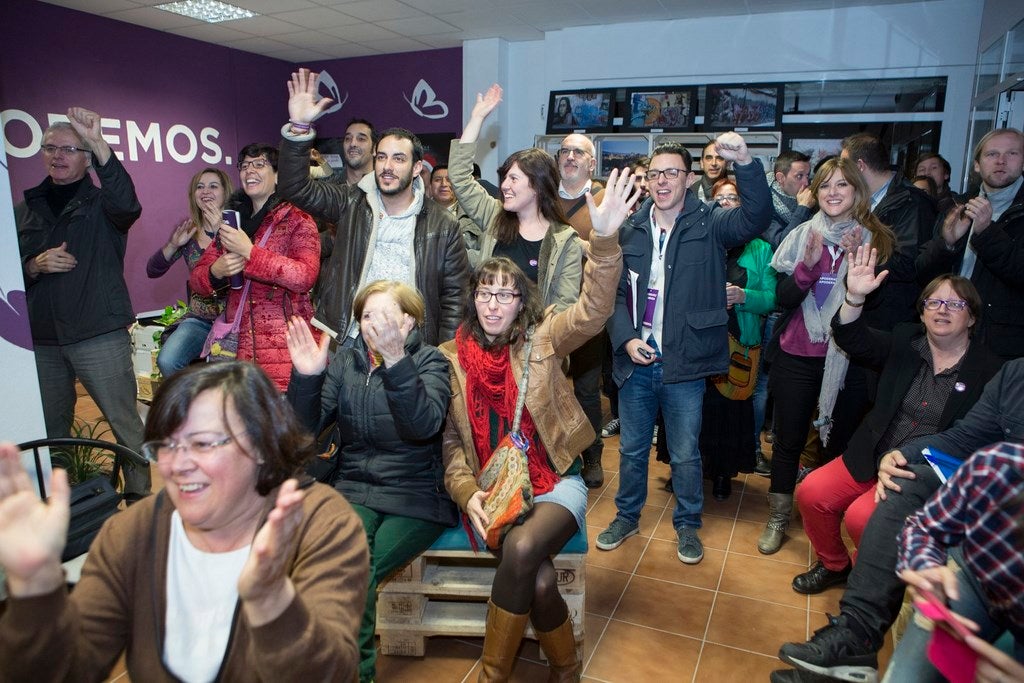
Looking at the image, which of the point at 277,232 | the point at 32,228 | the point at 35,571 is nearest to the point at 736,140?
the point at 277,232

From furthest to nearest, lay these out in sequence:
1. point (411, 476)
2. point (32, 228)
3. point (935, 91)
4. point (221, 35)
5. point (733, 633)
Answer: point (221, 35)
point (935, 91)
point (32, 228)
point (733, 633)
point (411, 476)

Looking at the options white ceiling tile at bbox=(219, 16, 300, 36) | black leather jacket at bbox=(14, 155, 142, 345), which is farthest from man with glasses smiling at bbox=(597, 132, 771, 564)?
white ceiling tile at bbox=(219, 16, 300, 36)

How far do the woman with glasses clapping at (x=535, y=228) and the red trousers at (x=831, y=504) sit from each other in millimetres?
1281

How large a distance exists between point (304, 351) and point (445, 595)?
3.40ft

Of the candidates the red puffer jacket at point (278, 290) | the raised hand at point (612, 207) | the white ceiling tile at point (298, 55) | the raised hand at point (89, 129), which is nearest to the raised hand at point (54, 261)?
the raised hand at point (89, 129)

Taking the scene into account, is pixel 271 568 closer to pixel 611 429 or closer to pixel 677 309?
pixel 677 309

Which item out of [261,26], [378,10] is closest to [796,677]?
[378,10]

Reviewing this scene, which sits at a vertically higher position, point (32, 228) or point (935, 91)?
point (935, 91)

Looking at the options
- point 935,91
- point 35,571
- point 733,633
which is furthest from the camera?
point 935,91

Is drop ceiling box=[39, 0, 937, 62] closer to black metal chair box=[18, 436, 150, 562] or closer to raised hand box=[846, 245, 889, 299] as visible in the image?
raised hand box=[846, 245, 889, 299]

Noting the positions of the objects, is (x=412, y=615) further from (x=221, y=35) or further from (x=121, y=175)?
(x=221, y=35)

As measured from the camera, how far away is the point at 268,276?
2.83 metres

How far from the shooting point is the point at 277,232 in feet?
9.93

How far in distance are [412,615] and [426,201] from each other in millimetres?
1734
